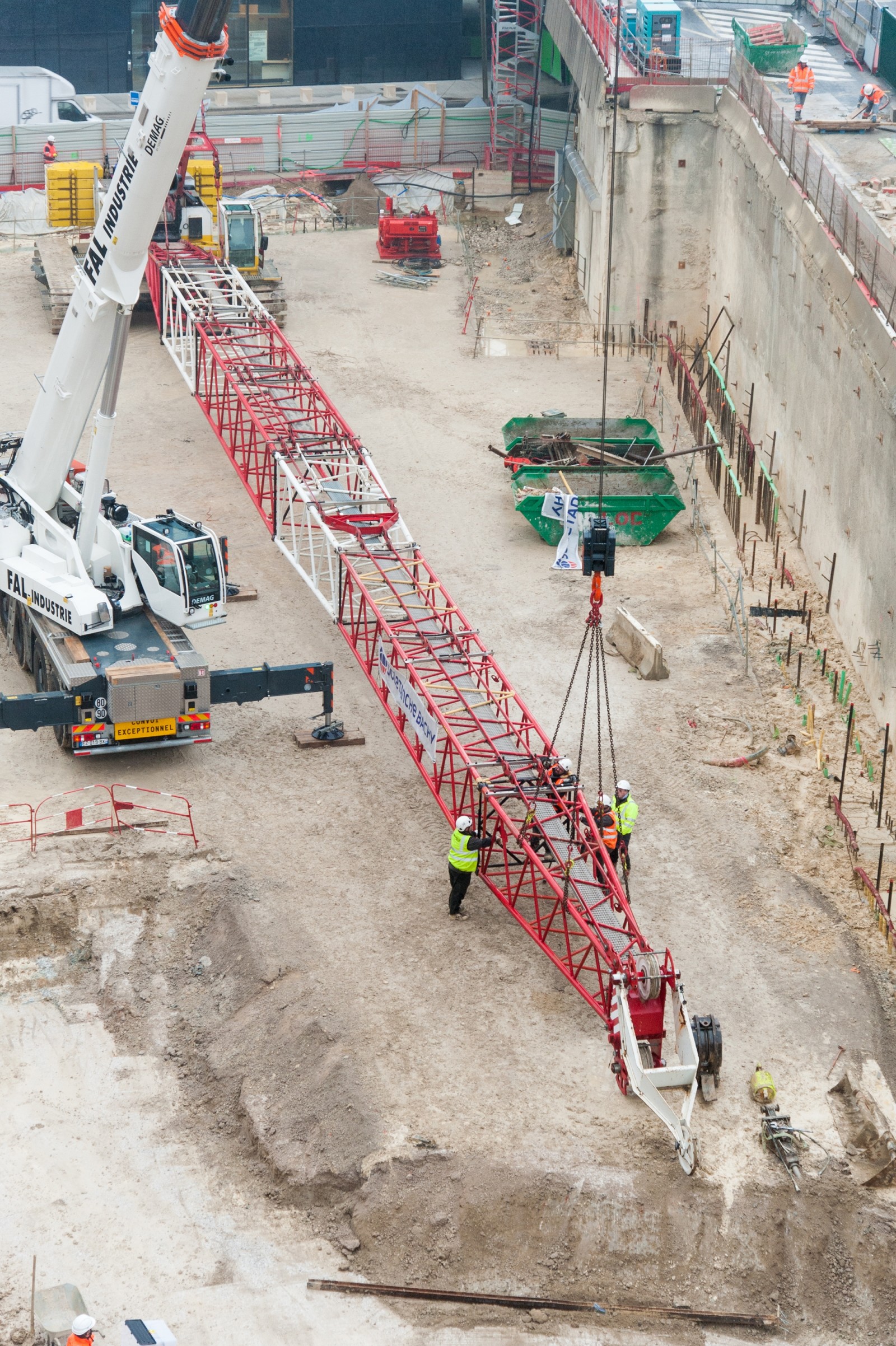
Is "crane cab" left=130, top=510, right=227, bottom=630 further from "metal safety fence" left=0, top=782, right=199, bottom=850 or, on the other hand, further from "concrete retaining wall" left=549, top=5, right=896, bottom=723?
"concrete retaining wall" left=549, top=5, right=896, bottom=723

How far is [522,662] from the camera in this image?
2891 cm

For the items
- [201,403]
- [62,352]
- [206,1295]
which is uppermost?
[62,352]

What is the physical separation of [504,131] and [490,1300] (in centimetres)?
4532

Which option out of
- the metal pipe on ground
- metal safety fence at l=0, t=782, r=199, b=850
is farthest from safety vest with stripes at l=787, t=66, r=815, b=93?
the metal pipe on ground

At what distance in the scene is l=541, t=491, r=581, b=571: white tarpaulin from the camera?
25062 mm

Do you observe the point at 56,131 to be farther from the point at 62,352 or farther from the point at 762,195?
the point at 62,352

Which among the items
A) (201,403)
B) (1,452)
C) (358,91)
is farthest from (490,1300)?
(358,91)

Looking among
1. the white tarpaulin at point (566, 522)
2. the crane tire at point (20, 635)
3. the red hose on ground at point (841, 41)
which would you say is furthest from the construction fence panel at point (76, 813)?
the red hose on ground at point (841, 41)

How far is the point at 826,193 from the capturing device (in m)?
33.4

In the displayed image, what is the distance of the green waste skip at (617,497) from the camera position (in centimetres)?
3300

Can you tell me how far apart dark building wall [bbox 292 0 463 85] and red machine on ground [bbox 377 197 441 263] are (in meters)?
15.0

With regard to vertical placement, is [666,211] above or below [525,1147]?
Answer: above

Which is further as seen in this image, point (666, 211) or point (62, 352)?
point (666, 211)

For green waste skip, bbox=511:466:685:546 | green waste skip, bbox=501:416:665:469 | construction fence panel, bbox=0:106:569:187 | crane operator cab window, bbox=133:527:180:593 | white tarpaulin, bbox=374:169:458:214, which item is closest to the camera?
crane operator cab window, bbox=133:527:180:593
